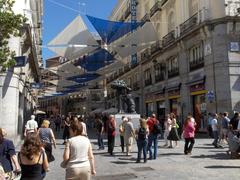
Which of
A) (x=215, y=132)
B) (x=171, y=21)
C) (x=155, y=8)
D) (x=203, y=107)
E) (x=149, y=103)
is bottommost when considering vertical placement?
(x=215, y=132)

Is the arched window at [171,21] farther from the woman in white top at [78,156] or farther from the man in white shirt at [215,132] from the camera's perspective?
the woman in white top at [78,156]

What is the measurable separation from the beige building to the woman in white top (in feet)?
66.0

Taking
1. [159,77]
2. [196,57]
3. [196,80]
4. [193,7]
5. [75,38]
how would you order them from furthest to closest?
[159,77] → [75,38] → [193,7] → [196,57] → [196,80]

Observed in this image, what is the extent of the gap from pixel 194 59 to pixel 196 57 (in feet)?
1.09

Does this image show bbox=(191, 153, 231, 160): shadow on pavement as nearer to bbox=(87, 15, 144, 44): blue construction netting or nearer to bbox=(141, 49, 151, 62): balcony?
bbox=(87, 15, 144, 44): blue construction netting

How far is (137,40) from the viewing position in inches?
1167

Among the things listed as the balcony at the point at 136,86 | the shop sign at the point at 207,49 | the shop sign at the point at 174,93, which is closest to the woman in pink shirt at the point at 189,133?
the shop sign at the point at 207,49

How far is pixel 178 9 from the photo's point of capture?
3228 centimetres

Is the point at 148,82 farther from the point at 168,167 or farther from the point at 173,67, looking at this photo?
the point at 168,167

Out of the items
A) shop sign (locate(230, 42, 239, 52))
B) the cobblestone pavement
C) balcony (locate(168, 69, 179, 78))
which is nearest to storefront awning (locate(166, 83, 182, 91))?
balcony (locate(168, 69, 179, 78))

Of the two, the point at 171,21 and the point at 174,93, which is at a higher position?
the point at 171,21

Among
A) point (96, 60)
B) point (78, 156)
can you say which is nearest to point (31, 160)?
point (78, 156)

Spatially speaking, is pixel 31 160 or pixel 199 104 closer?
pixel 31 160

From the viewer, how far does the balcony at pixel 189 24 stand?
2822cm
